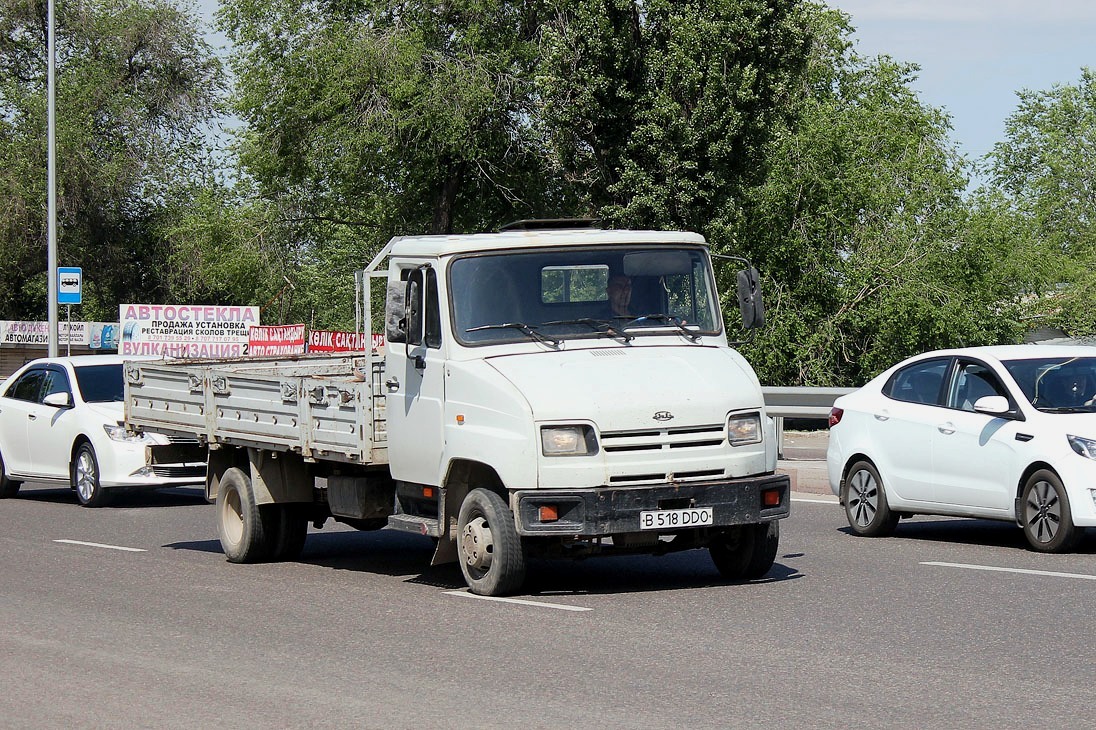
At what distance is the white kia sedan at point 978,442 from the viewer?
1166cm

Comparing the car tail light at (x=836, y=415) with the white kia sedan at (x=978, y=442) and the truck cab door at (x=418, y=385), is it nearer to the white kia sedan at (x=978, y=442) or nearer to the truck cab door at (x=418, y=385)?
the white kia sedan at (x=978, y=442)

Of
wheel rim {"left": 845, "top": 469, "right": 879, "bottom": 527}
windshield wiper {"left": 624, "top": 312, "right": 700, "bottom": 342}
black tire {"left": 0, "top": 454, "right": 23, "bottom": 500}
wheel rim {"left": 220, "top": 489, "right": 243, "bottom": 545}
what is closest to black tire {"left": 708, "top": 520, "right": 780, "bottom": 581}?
windshield wiper {"left": 624, "top": 312, "right": 700, "bottom": 342}

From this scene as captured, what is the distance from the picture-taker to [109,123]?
54.4 m

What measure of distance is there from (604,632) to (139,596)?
364cm

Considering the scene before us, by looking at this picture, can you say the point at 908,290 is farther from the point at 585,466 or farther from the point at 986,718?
the point at 986,718

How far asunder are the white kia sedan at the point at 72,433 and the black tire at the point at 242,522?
12.3 feet

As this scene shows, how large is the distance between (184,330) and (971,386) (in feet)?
80.3

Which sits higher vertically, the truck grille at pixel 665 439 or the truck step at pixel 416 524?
the truck grille at pixel 665 439

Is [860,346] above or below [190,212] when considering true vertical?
below

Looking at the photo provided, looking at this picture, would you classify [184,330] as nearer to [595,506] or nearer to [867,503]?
[867,503]

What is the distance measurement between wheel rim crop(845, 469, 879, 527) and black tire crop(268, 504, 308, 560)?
4676mm

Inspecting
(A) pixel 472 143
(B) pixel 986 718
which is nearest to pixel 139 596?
(B) pixel 986 718

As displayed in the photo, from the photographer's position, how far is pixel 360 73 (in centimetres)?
4003

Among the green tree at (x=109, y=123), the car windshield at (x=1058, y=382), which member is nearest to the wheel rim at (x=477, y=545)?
the car windshield at (x=1058, y=382)
